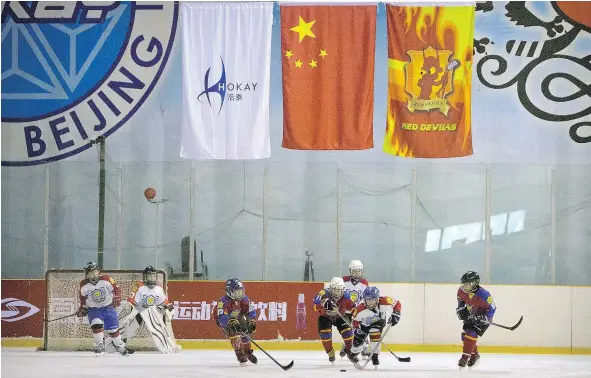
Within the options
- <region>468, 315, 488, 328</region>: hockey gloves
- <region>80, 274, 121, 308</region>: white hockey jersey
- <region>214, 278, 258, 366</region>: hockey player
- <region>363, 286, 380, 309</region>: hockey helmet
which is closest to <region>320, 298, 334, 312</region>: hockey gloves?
<region>363, 286, 380, 309</region>: hockey helmet

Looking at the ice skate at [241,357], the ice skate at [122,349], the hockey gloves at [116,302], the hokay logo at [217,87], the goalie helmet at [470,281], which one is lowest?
the ice skate at [122,349]

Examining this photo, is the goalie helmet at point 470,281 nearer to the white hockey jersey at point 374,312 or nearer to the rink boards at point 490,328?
the white hockey jersey at point 374,312

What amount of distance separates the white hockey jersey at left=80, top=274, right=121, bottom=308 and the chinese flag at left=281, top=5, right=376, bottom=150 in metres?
3.05

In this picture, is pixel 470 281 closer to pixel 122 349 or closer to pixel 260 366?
pixel 260 366

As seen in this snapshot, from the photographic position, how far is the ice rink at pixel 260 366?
10570 mm

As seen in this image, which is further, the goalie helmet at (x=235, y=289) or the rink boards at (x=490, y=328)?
Result: the rink boards at (x=490, y=328)

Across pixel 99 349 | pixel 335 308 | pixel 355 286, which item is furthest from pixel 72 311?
pixel 335 308

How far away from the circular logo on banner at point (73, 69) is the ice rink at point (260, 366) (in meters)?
3.74

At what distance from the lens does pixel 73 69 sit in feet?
52.0

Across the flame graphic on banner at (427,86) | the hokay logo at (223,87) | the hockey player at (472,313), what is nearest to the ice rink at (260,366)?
the hockey player at (472,313)

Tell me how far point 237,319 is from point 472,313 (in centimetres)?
238

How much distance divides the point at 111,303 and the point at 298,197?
376 cm

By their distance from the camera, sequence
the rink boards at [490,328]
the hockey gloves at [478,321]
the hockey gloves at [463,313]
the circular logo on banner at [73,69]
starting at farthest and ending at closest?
the circular logo on banner at [73,69]
the rink boards at [490,328]
the hockey gloves at [463,313]
the hockey gloves at [478,321]

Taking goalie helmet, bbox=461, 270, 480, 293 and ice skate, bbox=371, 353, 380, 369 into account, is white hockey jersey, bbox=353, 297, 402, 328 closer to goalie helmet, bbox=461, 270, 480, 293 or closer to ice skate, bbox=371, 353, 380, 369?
ice skate, bbox=371, 353, 380, 369
